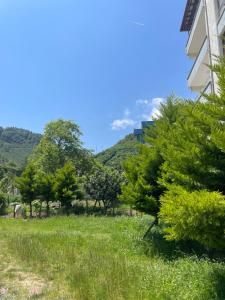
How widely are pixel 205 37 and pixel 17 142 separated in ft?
557

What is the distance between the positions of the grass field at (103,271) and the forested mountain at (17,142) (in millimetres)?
137809

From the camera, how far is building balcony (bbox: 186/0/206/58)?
16.7m

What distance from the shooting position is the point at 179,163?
780cm

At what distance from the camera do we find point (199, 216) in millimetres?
5832

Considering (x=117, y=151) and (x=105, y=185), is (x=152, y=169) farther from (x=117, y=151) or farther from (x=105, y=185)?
(x=117, y=151)

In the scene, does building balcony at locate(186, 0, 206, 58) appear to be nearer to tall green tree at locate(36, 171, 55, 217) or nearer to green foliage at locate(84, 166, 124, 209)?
green foliage at locate(84, 166, 124, 209)

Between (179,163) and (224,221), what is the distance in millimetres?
2012

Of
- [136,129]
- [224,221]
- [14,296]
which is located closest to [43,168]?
[136,129]

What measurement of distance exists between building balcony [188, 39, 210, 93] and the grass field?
8225 mm

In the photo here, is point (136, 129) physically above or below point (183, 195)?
above

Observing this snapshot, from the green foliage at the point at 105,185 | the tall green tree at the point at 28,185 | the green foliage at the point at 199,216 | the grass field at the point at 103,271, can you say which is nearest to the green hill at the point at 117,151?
the green foliage at the point at 105,185

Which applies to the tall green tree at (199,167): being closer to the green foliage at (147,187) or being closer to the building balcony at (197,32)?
the green foliage at (147,187)

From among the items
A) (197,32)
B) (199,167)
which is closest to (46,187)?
(197,32)

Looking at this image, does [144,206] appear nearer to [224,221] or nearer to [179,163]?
[179,163]
